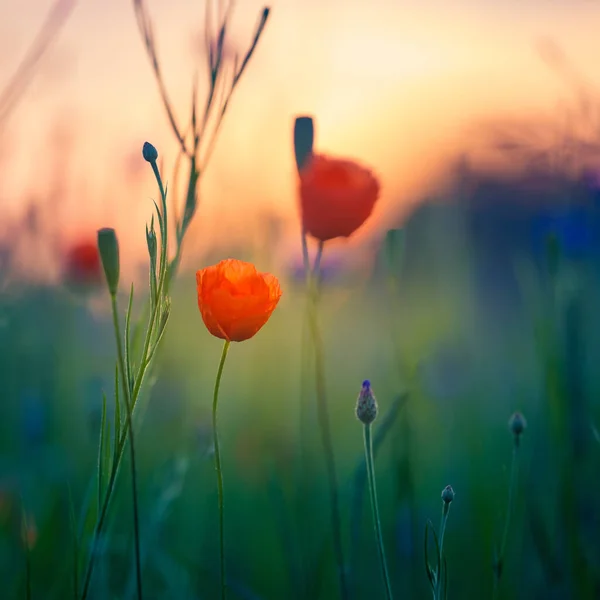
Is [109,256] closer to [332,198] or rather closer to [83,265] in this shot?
[332,198]

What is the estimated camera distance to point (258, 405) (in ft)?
5.54

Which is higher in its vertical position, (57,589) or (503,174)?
(503,174)

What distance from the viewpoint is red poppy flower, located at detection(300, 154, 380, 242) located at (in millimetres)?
746

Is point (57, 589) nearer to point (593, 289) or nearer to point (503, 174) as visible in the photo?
point (503, 174)

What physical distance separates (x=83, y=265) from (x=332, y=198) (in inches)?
36.7

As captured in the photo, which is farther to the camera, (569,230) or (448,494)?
(569,230)

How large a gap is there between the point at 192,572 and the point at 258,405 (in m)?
0.61

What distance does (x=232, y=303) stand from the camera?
64cm

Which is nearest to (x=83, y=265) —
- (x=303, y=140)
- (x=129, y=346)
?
(x=303, y=140)

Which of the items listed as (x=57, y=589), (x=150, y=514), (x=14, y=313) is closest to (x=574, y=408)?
(x=150, y=514)

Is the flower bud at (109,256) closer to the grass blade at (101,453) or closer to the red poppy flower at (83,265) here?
the grass blade at (101,453)

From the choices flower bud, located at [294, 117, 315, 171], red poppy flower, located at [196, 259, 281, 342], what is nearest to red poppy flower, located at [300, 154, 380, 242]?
flower bud, located at [294, 117, 315, 171]

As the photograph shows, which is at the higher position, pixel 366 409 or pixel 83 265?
pixel 83 265

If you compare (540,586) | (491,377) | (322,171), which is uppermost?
(322,171)
